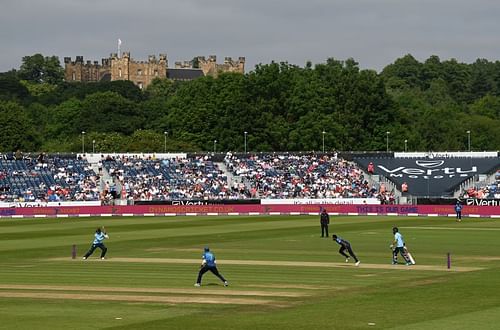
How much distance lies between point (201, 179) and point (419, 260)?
213ft

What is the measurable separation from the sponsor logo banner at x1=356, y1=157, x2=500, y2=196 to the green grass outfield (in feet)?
130

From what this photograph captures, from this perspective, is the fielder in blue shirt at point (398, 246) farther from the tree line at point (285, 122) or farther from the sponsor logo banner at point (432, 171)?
the tree line at point (285, 122)

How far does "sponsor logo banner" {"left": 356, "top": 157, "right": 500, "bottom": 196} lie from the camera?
369ft

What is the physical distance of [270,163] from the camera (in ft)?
397

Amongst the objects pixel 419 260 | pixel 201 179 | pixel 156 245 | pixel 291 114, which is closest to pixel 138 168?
pixel 201 179

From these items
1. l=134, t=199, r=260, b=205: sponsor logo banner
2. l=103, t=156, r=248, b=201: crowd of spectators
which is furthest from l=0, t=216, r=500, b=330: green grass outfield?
l=103, t=156, r=248, b=201: crowd of spectators

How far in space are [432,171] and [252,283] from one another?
259ft

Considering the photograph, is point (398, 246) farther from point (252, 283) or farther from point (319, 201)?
point (319, 201)

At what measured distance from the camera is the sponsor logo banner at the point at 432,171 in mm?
112375

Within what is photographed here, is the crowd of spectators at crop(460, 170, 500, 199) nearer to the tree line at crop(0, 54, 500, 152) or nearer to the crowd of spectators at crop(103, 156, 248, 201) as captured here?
the crowd of spectators at crop(103, 156, 248, 201)

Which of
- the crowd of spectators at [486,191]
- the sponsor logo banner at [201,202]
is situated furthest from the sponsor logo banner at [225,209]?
the crowd of spectators at [486,191]

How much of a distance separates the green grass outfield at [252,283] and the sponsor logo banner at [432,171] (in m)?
39.6

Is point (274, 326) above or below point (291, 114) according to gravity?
below

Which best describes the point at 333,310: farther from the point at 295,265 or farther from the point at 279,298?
the point at 295,265
